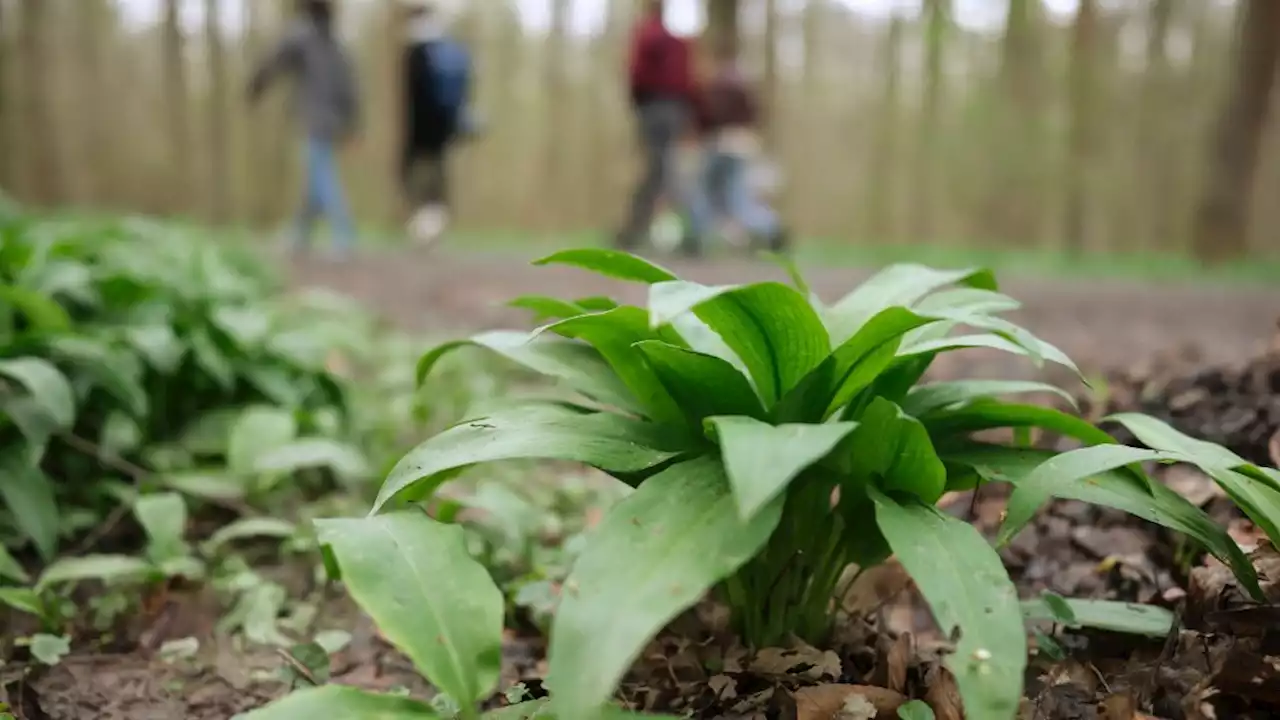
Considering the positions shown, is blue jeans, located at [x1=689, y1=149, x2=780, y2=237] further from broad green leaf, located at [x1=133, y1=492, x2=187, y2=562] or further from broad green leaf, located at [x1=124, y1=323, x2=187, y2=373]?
broad green leaf, located at [x1=133, y1=492, x2=187, y2=562]

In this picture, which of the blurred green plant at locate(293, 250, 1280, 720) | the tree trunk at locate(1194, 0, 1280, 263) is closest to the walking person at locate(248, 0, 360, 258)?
the blurred green plant at locate(293, 250, 1280, 720)

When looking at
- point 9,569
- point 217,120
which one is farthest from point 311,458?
point 217,120

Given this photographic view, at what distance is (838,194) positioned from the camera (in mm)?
11859

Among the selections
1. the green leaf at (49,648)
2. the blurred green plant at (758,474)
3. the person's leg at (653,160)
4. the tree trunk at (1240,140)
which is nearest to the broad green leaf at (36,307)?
the green leaf at (49,648)

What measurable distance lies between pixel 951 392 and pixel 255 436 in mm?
1561

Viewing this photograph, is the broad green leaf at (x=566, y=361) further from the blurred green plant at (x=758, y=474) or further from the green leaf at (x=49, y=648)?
the green leaf at (x=49, y=648)

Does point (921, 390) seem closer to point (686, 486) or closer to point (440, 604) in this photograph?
point (686, 486)

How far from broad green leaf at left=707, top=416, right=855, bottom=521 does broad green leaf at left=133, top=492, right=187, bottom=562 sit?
129 cm

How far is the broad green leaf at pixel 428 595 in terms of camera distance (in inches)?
36.3

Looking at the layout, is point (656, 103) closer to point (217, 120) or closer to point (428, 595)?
point (428, 595)

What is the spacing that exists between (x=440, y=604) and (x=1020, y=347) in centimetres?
71

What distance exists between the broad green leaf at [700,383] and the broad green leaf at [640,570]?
0.13 meters

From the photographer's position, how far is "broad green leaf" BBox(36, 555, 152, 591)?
5.21 feet

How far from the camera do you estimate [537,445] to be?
1080 millimetres
